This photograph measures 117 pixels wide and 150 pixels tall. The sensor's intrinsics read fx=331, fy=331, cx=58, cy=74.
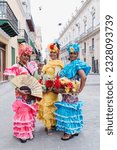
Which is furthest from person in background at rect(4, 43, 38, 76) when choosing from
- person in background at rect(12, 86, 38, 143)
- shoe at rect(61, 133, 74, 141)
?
shoe at rect(61, 133, 74, 141)

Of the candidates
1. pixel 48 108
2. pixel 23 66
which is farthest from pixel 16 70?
pixel 48 108

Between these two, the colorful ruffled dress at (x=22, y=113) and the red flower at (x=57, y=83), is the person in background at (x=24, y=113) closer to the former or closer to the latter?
the colorful ruffled dress at (x=22, y=113)

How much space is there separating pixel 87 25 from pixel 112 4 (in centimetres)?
4436

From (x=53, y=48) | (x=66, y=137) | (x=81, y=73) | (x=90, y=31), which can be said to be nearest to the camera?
(x=81, y=73)

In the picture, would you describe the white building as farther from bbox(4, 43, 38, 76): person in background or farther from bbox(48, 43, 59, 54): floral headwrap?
bbox(4, 43, 38, 76): person in background

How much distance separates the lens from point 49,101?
5.09 meters

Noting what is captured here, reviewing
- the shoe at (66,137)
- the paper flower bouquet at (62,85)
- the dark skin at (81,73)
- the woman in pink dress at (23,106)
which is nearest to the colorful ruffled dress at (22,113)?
the woman in pink dress at (23,106)

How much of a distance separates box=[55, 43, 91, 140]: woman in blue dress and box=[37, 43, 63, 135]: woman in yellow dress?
0.48ft

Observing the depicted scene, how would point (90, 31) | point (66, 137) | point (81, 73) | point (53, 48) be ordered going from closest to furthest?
point (81, 73) → point (66, 137) → point (53, 48) → point (90, 31)

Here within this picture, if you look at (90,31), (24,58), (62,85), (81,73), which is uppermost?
(90,31)

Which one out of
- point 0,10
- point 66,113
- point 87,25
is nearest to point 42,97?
point 66,113

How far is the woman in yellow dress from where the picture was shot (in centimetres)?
503

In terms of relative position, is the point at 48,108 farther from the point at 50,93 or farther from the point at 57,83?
the point at 57,83

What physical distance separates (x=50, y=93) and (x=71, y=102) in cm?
39
